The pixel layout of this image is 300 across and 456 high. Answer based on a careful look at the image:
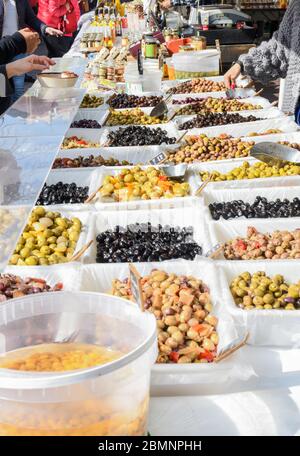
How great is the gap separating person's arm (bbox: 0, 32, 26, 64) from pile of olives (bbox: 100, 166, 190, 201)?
134 centimetres

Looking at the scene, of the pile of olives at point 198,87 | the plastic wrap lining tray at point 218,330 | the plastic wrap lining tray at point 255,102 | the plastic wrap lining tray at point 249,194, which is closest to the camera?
the plastic wrap lining tray at point 218,330

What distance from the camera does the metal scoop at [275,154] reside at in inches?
123

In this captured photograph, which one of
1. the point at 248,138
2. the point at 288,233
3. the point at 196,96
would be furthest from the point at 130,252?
the point at 196,96

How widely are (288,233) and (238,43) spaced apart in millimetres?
5986

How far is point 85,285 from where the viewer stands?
2.10 meters

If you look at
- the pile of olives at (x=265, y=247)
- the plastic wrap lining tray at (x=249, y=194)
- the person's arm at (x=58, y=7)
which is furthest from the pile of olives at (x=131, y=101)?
the person's arm at (x=58, y=7)

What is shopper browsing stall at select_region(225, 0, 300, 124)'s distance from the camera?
143 inches

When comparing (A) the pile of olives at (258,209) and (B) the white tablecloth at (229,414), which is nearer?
(B) the white tablecloth at (229,414)

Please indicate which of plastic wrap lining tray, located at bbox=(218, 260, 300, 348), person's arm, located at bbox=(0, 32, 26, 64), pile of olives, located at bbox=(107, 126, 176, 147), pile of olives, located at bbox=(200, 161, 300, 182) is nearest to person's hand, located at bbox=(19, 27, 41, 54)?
person's arm, located at bbox=(0, 32, 26, 64)

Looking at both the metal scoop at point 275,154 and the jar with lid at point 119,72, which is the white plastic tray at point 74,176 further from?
the jar with lid at point 119,72

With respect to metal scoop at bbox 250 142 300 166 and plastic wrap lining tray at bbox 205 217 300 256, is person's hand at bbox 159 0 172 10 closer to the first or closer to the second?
metal scoop at bbox 250 142 300 166

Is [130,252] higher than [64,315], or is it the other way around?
[64,315]

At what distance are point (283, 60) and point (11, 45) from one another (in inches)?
72.5

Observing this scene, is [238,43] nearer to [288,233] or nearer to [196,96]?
[196,96]
